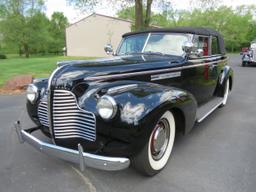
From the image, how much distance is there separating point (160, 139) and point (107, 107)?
0.94 m

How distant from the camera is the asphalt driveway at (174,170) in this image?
2721 millimetres

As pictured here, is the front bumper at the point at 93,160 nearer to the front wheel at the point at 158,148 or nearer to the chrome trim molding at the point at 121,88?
the front wheel at the point at 158,148

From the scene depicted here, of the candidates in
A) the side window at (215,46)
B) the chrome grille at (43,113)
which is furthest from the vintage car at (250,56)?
the chrome grille at (43,113)

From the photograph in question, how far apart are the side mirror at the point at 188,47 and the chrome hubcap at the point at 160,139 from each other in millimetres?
1368

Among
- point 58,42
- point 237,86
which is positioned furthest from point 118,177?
point 58,42

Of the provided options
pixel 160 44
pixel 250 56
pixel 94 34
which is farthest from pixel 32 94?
pixel 94 34

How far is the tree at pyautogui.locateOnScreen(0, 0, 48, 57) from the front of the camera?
42469mm

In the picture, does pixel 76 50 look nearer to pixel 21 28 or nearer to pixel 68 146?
pixel 21 28

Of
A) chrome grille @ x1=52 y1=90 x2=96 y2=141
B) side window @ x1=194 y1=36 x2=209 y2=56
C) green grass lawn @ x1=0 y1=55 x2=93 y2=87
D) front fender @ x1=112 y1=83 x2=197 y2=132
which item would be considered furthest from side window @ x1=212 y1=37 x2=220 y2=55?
green grass lawn @ x1=0 y1=55 x2=93 y2=87

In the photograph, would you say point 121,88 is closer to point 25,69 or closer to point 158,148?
point 158,148

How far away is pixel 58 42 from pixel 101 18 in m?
26.2

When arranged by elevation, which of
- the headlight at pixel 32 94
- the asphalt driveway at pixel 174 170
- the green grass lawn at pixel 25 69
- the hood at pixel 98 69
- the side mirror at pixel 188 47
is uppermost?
the side mirror at pixel 188 47

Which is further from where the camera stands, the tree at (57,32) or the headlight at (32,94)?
the tree at (57,32)

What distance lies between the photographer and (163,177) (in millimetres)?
2908
